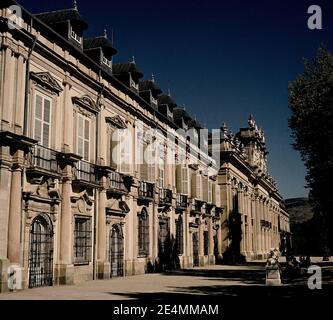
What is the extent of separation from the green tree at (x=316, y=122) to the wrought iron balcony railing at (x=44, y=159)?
1126 cm

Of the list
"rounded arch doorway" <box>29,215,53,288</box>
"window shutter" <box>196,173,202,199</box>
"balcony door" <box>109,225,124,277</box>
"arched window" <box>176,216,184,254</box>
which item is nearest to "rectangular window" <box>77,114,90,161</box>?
"rounded arch doorway" <box>29,215,53,288</box>

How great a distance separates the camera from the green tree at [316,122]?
1944 cm

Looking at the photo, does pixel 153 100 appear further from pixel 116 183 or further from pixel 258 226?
pixel 258 226

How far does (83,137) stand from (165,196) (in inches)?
382

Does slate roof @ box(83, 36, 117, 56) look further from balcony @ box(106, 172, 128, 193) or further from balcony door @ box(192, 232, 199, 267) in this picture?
balcony door @ box(192, 232, 199, 267)

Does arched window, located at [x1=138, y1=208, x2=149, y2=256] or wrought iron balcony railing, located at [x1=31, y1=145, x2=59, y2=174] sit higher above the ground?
wrought iron balcony railing, located at [x1=31, y1=145, x2=59, y2=174]

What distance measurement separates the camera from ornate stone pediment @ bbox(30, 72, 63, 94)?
55.0 ft

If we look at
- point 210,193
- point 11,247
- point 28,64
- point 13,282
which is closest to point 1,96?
point 28,64

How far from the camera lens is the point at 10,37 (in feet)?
51.2

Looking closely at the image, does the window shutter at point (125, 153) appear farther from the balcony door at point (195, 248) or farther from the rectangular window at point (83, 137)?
the balcony door at point (195, 248)

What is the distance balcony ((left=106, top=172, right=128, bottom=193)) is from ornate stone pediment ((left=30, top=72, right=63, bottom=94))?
5.28 meters

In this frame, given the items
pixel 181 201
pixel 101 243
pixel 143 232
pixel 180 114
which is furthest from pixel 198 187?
pixel 101 243

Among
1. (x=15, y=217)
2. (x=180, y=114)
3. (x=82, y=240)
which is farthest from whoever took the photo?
(x=180, y=114)

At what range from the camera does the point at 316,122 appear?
775 inches
